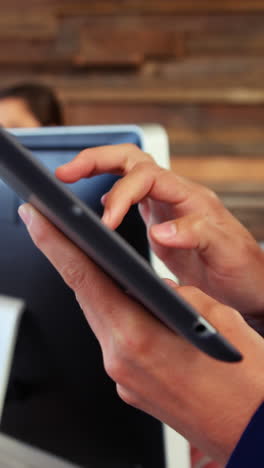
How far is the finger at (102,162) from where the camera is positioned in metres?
0.44

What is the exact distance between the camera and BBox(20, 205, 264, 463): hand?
31 centimetres

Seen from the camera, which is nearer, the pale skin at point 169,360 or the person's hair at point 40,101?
the pale skin at point 169,360

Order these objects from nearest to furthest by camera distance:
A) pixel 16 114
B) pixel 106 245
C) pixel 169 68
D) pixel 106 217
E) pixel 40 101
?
pixel 106 245 → pixel 106 217 → pixel 16 114 → pixel 40 101 → pixel 169 68

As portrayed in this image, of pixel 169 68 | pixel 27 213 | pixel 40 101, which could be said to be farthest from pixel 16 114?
pixel 27 213

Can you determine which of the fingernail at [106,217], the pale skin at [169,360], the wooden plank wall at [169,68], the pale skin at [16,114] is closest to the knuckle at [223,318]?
the pale skin at [169,360]

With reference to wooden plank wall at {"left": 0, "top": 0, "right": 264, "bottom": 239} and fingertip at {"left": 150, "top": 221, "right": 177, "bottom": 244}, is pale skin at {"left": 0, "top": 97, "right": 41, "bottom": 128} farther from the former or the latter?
fingertip at {"left": 150, "top": 221, "right": 177, "bottom": 244}

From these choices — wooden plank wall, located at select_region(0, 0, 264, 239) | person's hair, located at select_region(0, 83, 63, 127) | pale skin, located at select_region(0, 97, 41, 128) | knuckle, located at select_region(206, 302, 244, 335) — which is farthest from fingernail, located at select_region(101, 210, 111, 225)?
wooden plank wall, located at select_region(0, 0, 264, 239)

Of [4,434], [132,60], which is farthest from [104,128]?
[132,60]

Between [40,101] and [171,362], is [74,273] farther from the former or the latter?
[40,101]

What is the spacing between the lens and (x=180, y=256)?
560 millimetres

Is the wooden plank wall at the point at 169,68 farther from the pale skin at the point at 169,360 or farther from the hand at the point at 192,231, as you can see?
the pale skin at the point at 169,360

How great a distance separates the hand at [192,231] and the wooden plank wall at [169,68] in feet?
4.36

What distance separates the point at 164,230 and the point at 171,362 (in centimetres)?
16

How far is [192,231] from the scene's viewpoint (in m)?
0.49
